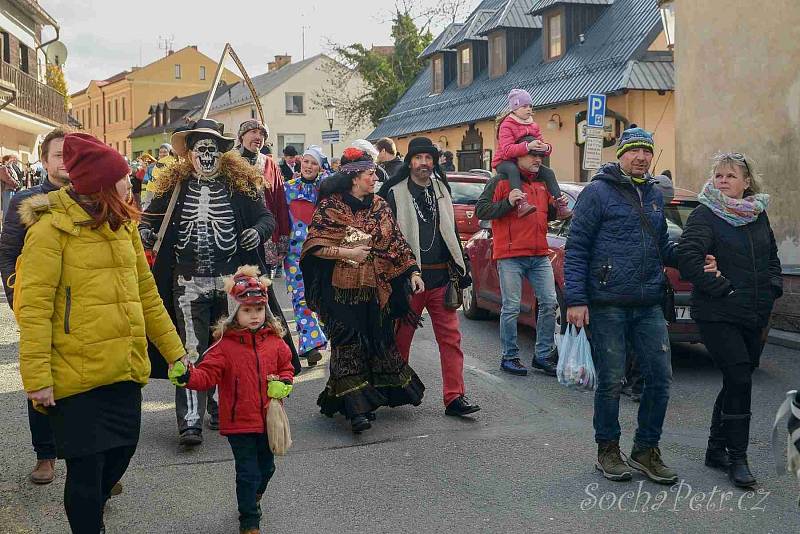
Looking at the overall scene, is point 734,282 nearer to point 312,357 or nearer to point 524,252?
point 524,252

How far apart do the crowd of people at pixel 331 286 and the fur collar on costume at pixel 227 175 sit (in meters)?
0.01

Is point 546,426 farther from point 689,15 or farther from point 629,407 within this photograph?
point 689,15

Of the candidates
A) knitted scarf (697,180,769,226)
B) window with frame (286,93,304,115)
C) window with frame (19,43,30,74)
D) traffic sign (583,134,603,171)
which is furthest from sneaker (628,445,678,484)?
window with frame (286,93,304,115)

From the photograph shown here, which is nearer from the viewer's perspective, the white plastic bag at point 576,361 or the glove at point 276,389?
the glove at point 276,389

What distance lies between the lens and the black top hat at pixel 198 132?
20.7ft

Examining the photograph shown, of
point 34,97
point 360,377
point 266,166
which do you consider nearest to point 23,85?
point 34,97

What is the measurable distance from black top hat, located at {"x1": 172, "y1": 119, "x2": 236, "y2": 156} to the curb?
6408 mm

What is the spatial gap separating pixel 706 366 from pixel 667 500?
4033mm

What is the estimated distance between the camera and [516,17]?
32875 millimetres

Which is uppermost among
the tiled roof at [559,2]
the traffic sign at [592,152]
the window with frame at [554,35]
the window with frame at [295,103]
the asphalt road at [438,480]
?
the window with frame at [295,103]

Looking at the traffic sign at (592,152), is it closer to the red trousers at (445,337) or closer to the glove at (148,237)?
the red trousers at (445,337)

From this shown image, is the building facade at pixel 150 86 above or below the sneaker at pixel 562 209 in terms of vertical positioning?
above

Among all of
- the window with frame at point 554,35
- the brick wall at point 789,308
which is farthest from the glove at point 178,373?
the window with frame at point 554,35

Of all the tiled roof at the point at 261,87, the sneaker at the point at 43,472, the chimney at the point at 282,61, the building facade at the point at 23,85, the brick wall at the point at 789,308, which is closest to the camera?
the sneaker at the point at 43,472
